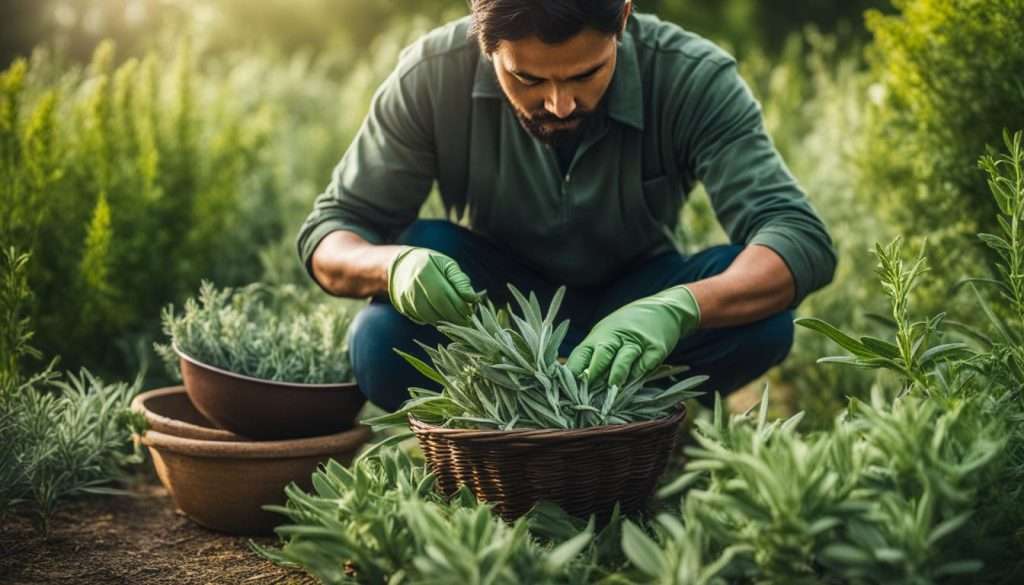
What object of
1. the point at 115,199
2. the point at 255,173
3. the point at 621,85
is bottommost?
the point at 255,173

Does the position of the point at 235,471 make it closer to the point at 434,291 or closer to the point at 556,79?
the point at 434,291

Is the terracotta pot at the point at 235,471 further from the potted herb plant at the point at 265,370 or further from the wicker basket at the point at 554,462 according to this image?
the wicker basket at the point at 554,462

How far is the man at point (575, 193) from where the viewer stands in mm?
2229

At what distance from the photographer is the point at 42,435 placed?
2.20 m

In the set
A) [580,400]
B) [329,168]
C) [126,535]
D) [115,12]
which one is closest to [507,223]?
[580,400]

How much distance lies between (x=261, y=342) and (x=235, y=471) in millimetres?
356

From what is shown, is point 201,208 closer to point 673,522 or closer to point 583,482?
point 583,482

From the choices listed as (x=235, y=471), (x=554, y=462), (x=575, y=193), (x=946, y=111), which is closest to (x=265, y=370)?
(x=235, y=471)

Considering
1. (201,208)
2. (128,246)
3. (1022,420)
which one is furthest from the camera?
(201,208)

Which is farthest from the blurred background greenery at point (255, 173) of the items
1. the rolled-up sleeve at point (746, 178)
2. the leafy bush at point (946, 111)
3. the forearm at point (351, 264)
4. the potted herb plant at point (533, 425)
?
the potted herb plant at point (533, 425)

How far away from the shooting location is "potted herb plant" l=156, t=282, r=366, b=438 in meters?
2.37

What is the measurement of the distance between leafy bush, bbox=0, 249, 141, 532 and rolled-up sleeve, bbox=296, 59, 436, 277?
2.09 ft

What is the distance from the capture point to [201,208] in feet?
11.4

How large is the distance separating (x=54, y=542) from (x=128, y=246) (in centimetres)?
124
